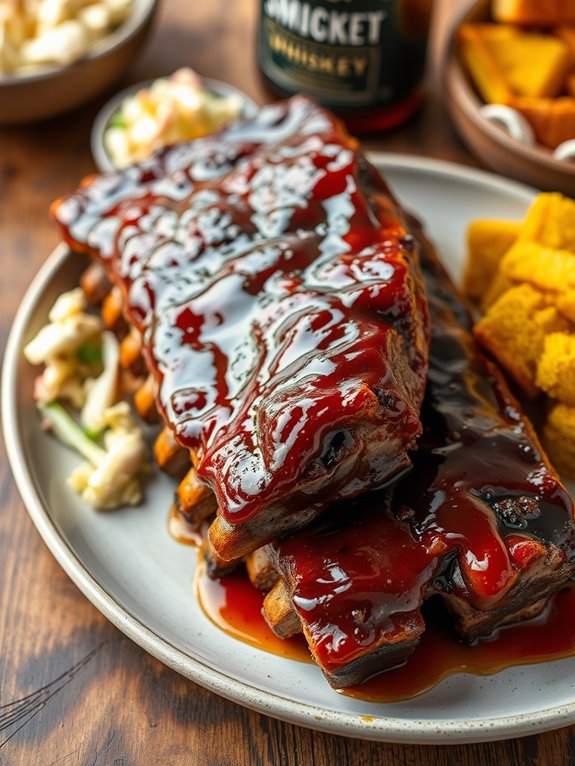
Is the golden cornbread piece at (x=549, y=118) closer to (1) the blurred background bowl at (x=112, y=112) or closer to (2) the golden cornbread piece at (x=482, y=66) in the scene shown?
(2) the golden cornbread piece at (x=482, y=66)

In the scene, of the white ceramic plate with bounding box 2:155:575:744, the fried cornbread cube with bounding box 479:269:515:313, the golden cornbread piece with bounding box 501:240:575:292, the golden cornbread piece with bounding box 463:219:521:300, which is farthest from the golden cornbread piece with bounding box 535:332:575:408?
the white ceramic plate with bounding box 2:155:575:744

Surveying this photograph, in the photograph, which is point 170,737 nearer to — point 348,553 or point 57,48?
point 348,553

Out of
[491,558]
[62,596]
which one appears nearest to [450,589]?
[491,558]

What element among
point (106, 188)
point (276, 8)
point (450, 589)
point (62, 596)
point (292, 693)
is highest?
point (276, 8)

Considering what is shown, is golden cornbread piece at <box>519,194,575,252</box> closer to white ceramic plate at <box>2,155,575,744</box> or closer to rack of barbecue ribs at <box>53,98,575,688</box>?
rack of barbecue ribs at <box>53,98,575,688</box>

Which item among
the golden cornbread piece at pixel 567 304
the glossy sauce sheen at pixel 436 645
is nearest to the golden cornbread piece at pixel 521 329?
the golden cornbread piece at pixel 567 304

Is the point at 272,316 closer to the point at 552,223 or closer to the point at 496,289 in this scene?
the point at 496,289
